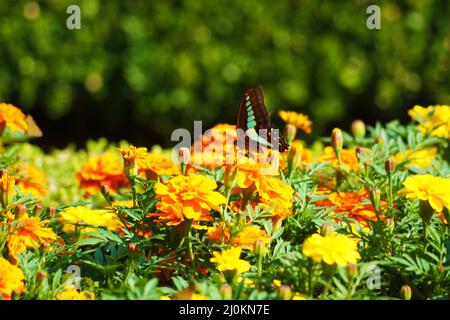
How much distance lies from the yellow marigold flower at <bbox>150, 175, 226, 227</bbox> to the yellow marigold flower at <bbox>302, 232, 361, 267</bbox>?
0.99 ft

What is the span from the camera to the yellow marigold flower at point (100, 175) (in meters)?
2.83

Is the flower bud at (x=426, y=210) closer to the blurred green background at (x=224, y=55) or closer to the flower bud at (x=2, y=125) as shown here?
the flower bud at (x=2, y=125)

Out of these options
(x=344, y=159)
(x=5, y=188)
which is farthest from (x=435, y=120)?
(x=5, y=188)

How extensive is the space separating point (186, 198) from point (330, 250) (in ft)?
1.24

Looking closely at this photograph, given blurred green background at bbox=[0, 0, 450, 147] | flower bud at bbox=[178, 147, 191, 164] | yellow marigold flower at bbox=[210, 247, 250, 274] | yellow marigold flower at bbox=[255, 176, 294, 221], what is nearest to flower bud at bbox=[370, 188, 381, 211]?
yellow marigold flower at bbox=[255, 176, 294, 221]

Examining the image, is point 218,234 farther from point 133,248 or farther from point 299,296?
point 299,296

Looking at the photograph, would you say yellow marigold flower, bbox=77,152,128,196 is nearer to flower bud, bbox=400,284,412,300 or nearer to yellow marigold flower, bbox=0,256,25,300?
yellow marigold flower, bbox=0,256,25,300

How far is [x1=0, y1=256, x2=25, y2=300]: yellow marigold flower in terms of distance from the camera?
5.08 feet

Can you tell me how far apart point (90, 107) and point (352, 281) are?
4.86 meters

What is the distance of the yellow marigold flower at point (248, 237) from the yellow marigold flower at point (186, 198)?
0.10 m

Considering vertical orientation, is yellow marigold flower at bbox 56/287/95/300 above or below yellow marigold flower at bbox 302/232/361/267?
below

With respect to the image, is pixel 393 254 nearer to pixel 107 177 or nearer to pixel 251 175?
pixel 251 175

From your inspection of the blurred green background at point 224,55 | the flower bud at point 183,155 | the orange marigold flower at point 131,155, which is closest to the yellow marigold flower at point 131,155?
the orange marigold flower at point 131,155

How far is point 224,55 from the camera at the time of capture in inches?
222
